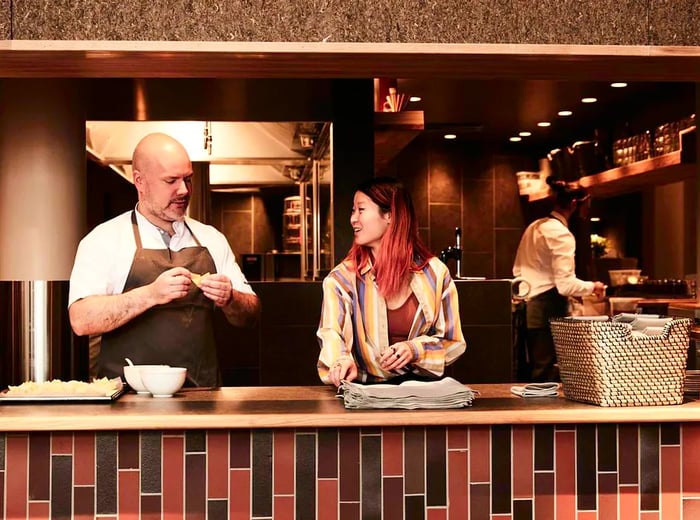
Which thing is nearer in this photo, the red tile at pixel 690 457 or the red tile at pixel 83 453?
the red tile at pixel 83 453

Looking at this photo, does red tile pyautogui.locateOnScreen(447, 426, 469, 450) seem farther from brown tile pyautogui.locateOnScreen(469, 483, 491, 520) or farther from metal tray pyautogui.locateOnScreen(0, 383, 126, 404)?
metal tray pyautogui.locateOnScreen(0, 383, 126, 404)

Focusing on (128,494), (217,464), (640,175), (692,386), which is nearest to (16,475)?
(128,494)

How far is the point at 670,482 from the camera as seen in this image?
2469mm

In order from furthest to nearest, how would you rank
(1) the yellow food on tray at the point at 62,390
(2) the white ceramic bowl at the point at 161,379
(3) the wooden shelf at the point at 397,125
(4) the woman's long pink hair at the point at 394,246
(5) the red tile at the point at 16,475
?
1. (3) the wooden shelf at the point at 397,125
2. (4) the woman's long pink hair at the point at 394,246
3. (2) the white ceramic bowl at the point at 161,379
4. (1) the yellow food on tray at the point at 62,390
5. (5) the red tile at the point at 16,475

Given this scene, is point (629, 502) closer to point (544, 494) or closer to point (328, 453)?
point (544, 494)

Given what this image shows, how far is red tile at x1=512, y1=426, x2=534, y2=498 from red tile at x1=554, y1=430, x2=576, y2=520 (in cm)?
7

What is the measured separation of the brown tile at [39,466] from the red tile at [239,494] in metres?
0.45

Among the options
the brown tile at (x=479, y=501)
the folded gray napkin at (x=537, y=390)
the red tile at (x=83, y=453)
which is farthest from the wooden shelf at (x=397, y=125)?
the red tile at (x=83, y=453)

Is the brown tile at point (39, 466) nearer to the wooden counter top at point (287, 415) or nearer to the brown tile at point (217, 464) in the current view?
the wooden counter top at point (287, 415)

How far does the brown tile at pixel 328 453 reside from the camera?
7.82 feet

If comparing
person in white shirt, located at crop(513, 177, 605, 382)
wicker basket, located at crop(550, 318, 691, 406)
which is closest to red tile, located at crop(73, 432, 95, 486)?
wicker basket, located at crop(550, 318, 691, 406)

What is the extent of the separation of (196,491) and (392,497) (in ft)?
1.62

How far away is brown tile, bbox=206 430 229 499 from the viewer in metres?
2.37

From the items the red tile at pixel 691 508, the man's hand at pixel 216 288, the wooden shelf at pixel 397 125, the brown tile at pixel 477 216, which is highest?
the wooden shelf at pixel 397 125
